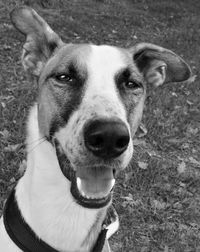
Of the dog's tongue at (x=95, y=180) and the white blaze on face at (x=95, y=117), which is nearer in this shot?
the white blaze on face at (x=95, y=117)

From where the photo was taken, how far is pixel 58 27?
1133cm

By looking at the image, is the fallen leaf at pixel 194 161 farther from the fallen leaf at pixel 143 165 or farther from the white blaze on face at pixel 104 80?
the white blaze on face at pixel 104 80

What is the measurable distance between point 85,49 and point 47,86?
0.43 metres

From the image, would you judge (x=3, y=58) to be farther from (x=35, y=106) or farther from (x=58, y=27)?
(x=35, y=106)

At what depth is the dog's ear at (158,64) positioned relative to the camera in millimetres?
4309

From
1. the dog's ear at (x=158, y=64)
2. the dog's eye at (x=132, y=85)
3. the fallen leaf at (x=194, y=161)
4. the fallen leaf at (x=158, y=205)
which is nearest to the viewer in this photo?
the dog's eye at (x=132, y=85)

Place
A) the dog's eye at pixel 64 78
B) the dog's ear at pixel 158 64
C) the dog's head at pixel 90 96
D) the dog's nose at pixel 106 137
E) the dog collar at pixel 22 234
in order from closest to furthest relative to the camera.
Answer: the dog's nose at pixel 106 137
the dog's head at pixel 90 96
the dog collar at pixel 22 234
the dog's eye at pixel 64 78
the dog's ear at pixel 158 64

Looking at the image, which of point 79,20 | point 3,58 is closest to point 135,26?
point 79,20

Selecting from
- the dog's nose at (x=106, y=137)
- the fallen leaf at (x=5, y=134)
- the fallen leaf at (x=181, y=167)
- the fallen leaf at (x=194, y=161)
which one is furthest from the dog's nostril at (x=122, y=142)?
the fallen leaf at (x=194, y=161)

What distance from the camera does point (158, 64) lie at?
4.46 m

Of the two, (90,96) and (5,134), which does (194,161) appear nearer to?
(5,134)

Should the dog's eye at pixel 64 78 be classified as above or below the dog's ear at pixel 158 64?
above

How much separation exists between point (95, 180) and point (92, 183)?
0.03 metres

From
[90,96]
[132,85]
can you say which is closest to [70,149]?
[90,96]
